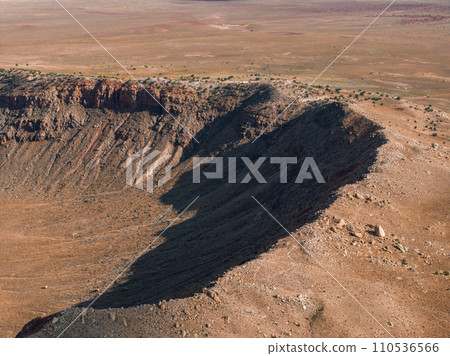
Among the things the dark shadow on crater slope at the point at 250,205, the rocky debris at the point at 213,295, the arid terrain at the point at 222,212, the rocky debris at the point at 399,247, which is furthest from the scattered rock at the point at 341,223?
the rocky debris at the point at 213,295

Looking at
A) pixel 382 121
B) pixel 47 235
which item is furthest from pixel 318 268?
pixel 47 235

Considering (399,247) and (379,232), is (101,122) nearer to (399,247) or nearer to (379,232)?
(379,232)

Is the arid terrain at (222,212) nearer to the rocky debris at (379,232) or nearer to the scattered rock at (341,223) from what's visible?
the rocky debris at (379,232)

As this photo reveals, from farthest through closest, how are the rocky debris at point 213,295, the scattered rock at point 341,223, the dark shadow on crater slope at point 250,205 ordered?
1. the dark shadow on crater slope at point 250,205
2. the scattered rock at point 341,223
3. the rocky debris at point 213,295

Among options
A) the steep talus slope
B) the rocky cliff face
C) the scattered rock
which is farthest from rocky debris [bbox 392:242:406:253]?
the rocky cliff face

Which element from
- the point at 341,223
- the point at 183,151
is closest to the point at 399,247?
the point at 341,223

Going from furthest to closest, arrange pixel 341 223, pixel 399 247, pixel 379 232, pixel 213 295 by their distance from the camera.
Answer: pixel 341 223 < pixel 379 232 < pixel 399 247 < pixel 213 295
